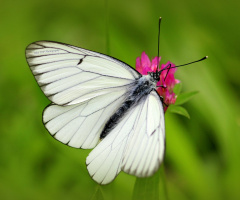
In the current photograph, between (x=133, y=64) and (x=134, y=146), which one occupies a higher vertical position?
(x=133, y=64)

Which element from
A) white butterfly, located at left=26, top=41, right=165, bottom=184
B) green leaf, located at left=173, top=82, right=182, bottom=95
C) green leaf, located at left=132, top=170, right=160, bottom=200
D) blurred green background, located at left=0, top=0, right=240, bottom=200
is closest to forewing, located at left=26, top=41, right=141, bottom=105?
white butterfly, located at left=26, top=41, right=165, bottom=184

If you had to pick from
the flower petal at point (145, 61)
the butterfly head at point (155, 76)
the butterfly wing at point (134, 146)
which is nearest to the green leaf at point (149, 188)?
the butterfly wing at point (134, 146)

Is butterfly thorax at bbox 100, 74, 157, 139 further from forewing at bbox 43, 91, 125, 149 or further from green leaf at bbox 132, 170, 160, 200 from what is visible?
green leaf at bbox 132, 170, 160, 200

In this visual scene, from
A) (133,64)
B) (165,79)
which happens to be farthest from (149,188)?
(133,64)

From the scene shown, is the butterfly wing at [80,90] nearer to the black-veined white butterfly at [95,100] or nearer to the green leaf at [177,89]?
the black-veined white butterfly at [95,100]

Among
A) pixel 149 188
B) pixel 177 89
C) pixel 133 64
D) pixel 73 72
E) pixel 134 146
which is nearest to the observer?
pixel 134 146

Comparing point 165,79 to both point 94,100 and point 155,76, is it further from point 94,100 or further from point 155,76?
point 94,100

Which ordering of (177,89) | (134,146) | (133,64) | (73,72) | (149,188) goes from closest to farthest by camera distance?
(134,146), (149,188), (73,72), (177,89), (133,64)
